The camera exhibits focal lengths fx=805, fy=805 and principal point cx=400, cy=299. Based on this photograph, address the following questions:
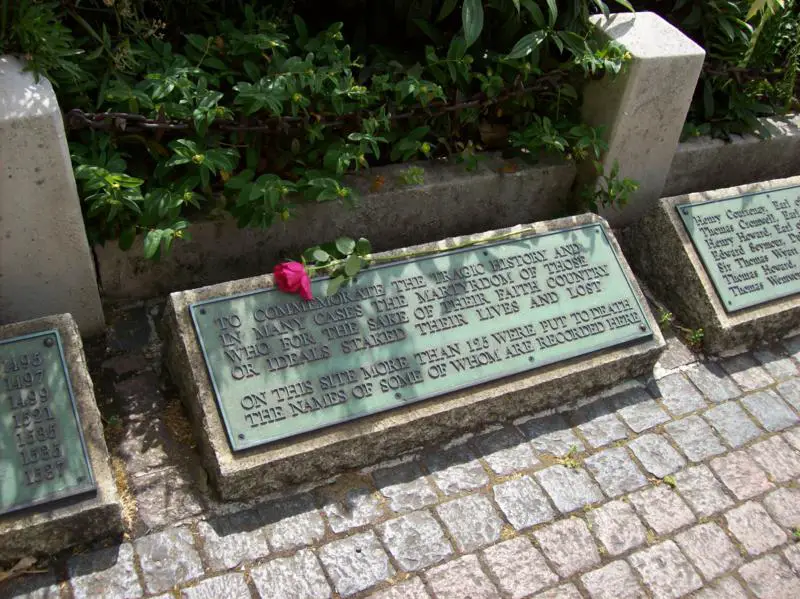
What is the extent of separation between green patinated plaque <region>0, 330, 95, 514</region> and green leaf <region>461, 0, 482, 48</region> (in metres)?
2.01

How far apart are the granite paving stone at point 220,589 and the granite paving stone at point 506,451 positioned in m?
1.03

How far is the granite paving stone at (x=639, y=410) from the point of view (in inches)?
132

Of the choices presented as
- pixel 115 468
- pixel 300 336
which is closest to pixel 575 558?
pixel 300 336

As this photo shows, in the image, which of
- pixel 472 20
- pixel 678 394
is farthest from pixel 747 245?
pixel 472 20

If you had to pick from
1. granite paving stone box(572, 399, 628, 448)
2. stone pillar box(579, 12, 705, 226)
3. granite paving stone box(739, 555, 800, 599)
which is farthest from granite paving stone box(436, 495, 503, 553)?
stone pillar box(579, 12, 705, 226)

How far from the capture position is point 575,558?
2842mm

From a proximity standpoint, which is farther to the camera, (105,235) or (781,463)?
(781,463)

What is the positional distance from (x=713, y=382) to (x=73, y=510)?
106 inches

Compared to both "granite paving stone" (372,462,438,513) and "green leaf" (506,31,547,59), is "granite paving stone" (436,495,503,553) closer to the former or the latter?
"granite paving stone" (372,462,438,513)

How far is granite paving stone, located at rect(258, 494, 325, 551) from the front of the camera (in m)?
2.75

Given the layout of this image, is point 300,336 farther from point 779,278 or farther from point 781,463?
point 779,278

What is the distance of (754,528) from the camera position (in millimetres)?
3037

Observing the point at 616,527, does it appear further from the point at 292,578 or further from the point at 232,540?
the point at 232,540

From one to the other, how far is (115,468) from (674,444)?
7.16ft
